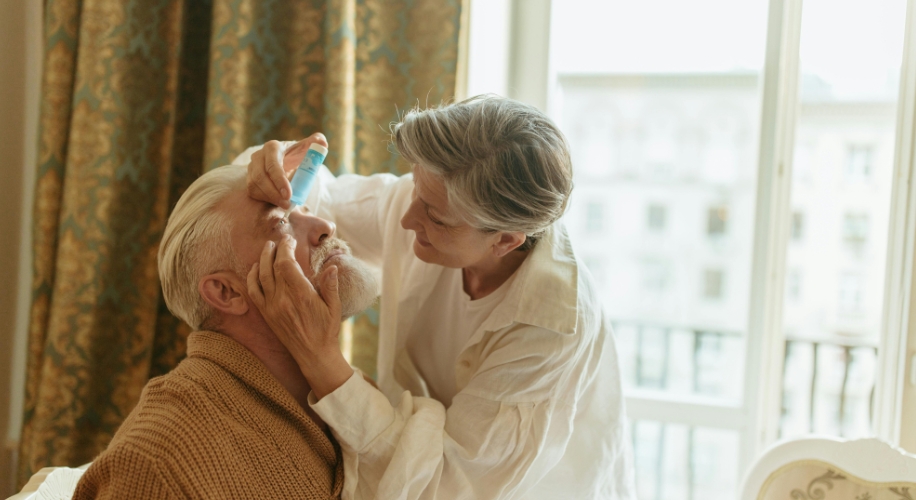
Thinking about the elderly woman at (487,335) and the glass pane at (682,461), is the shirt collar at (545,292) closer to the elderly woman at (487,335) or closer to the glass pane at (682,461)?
the elderly woman at (487,335)

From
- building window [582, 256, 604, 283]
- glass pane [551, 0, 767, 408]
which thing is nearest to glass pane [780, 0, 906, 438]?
glass pane [551, 0, 767, 408]

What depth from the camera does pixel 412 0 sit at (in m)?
1.70

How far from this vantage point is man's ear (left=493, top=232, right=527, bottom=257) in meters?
1.18

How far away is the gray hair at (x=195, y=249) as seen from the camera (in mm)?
1115

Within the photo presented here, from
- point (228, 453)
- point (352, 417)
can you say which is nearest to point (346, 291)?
point (352, 417)

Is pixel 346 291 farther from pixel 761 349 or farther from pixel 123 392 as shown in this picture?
pixel 761 349

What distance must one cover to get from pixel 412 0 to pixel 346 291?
0.95 meters

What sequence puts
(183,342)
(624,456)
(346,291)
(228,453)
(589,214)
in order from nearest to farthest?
(228,453)
(346,291)
(624,456)
(183,342)
(589,214)

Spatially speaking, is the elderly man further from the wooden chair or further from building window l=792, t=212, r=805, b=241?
building window l=792, t=212, r=805, b=241

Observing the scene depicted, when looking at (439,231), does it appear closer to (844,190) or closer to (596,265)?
(596,265)

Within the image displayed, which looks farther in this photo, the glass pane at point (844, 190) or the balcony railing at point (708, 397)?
the balcony railing at point (708, 397)

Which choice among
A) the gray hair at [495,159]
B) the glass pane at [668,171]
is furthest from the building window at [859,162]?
the gray hair at [495,159]

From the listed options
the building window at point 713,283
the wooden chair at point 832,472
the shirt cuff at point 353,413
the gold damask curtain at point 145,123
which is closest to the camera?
the shirt cuff at point 353,413

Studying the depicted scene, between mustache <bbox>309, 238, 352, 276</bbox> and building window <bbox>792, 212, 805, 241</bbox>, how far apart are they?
1407 mm
